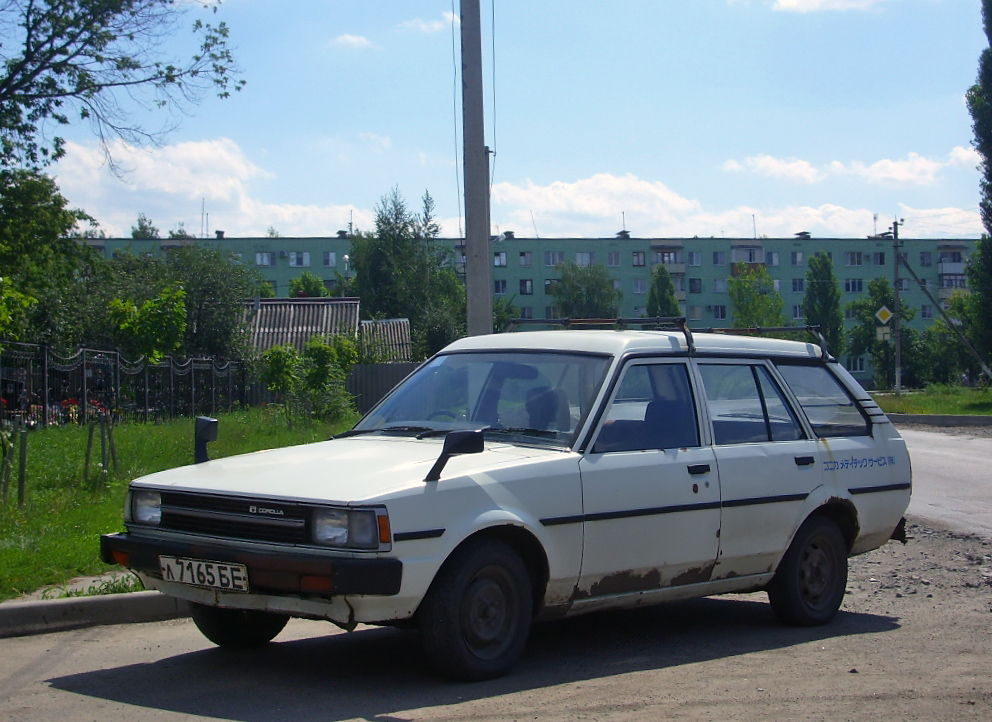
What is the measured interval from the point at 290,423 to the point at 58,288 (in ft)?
43.5

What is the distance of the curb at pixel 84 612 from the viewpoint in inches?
252

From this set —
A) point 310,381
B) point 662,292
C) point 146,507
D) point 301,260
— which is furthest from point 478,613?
point 301,260

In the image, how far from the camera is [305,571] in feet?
15.3

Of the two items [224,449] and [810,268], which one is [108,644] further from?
[810,268]

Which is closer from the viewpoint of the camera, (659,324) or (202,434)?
(202,434)

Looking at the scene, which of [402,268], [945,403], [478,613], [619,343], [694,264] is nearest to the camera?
[478,613]

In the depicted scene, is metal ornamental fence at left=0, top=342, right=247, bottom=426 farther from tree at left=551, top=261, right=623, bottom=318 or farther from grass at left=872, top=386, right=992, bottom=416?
tree at left=551, top=261, right=623, bottom=318

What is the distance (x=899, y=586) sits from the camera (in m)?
8.14

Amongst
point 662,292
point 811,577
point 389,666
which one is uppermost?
point 662,292

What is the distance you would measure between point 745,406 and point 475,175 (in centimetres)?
448

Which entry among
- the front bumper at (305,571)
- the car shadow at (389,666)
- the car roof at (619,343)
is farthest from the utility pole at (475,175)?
the front bumper at (305,571)

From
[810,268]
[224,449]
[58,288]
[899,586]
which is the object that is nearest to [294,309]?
[58,288]

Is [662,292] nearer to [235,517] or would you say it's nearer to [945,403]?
[945,403]

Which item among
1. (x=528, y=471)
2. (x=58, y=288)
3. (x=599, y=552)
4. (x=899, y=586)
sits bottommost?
(x=899, y=586)
